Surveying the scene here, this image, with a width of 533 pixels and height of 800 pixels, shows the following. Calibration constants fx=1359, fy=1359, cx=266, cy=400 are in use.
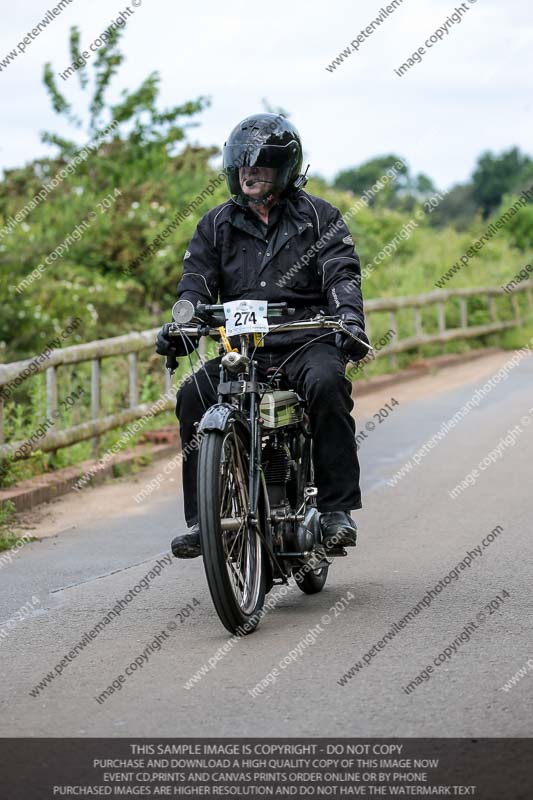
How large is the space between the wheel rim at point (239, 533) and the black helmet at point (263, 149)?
139 centimetres

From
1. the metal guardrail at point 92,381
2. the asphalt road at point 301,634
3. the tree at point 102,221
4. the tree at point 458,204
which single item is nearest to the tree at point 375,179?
the tree at point 458,204

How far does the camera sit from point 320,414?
21.0 ft

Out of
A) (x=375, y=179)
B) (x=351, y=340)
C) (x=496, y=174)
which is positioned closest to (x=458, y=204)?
(x=496, y=174)

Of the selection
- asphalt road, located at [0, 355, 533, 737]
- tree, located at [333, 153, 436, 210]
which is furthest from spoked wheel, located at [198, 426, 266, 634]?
tree, located at [333, 153, 436, 210]

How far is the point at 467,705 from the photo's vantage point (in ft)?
15.7

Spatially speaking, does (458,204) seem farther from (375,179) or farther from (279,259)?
(279,259)

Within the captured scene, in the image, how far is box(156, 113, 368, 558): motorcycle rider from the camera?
6.39m

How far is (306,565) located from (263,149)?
1980 mm

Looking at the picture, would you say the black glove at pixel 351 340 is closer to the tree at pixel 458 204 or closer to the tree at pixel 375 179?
the tree at pixel 375 179

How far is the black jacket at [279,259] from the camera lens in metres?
6.58

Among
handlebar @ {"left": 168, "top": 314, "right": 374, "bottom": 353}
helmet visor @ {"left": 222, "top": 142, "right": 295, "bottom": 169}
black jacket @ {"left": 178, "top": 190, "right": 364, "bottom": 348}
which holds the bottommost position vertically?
handlebar @ {"left": 168, "top": 314, "right": 374, "bottom": 353}

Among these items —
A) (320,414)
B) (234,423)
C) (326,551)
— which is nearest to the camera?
(234,423)

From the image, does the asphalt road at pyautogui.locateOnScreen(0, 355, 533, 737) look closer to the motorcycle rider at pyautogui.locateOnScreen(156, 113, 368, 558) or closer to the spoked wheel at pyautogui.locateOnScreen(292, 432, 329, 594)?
the spoked wheel at pyautogui.locateOnScreen(292, 432, 329, 594)
